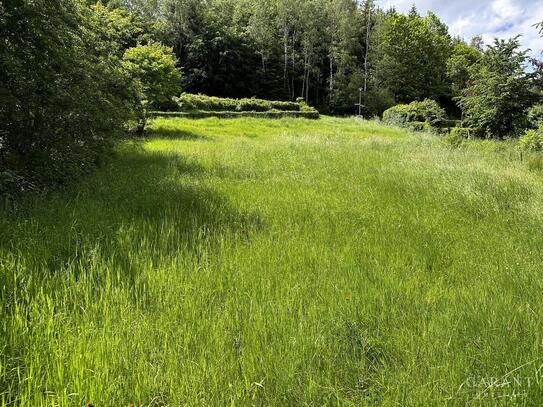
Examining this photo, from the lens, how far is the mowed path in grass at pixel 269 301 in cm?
247

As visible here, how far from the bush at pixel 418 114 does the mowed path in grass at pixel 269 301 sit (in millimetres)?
28471

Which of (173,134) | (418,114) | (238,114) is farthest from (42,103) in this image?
(418,114)

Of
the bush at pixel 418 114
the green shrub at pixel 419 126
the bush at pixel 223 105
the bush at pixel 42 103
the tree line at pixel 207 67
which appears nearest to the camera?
the bush at pixel 42 103

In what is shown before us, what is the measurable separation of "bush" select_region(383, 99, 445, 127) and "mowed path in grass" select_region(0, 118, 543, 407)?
A: 28471 millimetres

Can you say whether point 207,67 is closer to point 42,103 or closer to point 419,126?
point 419,126

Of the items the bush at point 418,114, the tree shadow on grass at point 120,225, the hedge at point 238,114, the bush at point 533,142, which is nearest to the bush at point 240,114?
the hedge at point 238,114

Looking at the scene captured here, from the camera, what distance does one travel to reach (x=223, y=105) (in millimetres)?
38625

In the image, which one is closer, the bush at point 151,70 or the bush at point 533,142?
the bush at point 533,142

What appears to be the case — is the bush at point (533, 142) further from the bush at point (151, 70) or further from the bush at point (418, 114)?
the bush at point (418, 114)

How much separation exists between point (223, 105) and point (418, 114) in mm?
17642

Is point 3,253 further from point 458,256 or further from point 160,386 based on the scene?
point 458,256

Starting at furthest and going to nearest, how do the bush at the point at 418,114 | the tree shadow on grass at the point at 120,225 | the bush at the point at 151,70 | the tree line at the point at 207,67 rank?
the bush at the point at 418,114, the bush at the point at 151,70, the tree line at the point at 207,67, the tree shadow on grass at the point at 120,225

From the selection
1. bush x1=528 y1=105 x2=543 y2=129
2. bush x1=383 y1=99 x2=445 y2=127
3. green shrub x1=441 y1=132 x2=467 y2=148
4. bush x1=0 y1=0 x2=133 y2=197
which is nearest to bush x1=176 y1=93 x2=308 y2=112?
bush x1=383 y1=99 x2=445 y2=127

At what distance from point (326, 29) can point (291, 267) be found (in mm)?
64890
